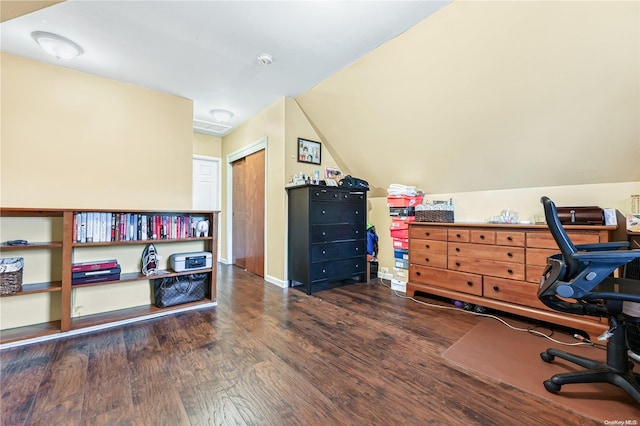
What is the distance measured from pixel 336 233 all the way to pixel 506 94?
2.16 meters

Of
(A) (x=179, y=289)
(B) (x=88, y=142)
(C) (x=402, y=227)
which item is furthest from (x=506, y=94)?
(B) (x=88, y=142)

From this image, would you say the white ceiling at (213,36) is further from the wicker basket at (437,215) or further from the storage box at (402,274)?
the storage box at (402,274)

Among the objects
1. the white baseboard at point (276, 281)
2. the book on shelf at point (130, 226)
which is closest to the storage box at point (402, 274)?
the white baseboard at point (276, 281)

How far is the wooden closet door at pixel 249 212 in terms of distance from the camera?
13.2 feet

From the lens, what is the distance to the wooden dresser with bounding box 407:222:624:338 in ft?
6.93

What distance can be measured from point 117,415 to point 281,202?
2566 millimetres

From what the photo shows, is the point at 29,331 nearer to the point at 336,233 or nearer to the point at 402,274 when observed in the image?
the point at 336,233

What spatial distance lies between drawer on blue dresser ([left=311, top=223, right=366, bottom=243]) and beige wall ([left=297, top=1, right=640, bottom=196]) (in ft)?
3.51

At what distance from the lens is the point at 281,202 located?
3.56 meters

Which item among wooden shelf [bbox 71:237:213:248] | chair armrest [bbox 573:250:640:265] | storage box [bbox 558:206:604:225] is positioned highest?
storage box [bbox 558:206:604:225]

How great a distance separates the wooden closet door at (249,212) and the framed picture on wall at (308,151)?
2.19 ft

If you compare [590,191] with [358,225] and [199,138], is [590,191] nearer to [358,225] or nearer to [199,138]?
[358,225]

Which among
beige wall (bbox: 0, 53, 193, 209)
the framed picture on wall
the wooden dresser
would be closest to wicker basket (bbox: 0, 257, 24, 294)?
beige wall (bbox: 0, 53, 193, 209)

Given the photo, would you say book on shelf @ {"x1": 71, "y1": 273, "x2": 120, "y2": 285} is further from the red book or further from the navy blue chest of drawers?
the navy blue chest of drawers
